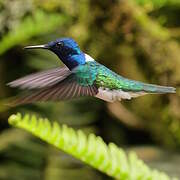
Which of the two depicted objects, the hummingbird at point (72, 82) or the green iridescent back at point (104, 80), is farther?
the green iridescent back at point (104, 80)

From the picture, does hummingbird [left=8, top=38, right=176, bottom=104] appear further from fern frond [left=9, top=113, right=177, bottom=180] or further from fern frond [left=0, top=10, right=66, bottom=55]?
fern frond [left=0, top=10, right=66, bottom=55]

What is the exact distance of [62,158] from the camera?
9.20 ft

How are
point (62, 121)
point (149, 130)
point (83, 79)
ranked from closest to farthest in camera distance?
point (83, 79)
point (62, 121)
point (149, 130)

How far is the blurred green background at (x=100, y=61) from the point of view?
2.49m

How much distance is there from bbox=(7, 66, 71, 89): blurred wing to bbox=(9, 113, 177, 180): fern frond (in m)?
0.39

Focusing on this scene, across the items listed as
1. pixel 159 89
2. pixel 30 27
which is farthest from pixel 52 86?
pixel 30 27

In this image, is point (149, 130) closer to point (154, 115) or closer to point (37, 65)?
point (154, 115)

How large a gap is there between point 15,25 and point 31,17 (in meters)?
0.09

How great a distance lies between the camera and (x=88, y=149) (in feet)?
4.70

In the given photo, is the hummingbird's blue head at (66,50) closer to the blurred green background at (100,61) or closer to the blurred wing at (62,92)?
the blurred wing at (62,92)

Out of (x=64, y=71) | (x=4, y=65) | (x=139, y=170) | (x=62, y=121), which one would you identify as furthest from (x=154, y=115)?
(x=64, y=71)

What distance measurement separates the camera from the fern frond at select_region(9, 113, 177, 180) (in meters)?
1.40

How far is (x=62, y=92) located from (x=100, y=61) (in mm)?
2142

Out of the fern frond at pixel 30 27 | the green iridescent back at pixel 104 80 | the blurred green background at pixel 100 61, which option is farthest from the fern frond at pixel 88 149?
the fern frond at pixel 30 27
